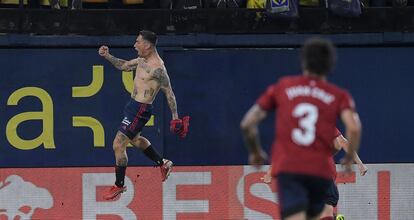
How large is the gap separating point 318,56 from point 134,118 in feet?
18.6

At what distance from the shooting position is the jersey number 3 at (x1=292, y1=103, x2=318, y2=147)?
7969 millimetres

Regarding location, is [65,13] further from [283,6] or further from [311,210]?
[311,210]

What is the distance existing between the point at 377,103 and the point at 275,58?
161 cm

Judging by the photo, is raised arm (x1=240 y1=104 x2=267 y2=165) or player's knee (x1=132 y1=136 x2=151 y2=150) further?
player's knee (x1=132 y1=136 x2=151 y2=150)

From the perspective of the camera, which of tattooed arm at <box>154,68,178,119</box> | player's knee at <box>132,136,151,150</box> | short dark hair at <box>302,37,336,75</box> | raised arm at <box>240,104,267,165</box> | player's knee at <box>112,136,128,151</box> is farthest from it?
player's knee at <box>132,136,151,150</box>

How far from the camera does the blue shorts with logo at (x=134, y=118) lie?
43.9 ft

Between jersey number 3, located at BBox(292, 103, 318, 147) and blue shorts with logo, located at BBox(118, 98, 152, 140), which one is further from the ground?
jersey number 3, located at BBox(292, 103, 318, 147)

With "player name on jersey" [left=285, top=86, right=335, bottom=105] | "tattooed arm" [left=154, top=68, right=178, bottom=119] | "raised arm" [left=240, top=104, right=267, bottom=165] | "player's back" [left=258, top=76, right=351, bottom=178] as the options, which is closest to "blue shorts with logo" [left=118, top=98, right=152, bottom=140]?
"tattooed arm" [left=154, top=68, right=178, bottom=119]

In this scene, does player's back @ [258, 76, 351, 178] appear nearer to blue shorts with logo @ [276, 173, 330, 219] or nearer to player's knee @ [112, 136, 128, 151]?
blue shorts with logo @ [276, 173, 330, 219]

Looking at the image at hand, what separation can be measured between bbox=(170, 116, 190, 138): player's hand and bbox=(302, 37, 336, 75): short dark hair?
563cm

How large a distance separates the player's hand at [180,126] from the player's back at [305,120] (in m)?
5.55

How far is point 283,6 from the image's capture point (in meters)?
14.6

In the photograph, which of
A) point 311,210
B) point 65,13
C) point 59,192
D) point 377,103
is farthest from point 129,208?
point 311,210

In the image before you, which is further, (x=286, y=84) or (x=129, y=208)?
(x=129, y=208)
